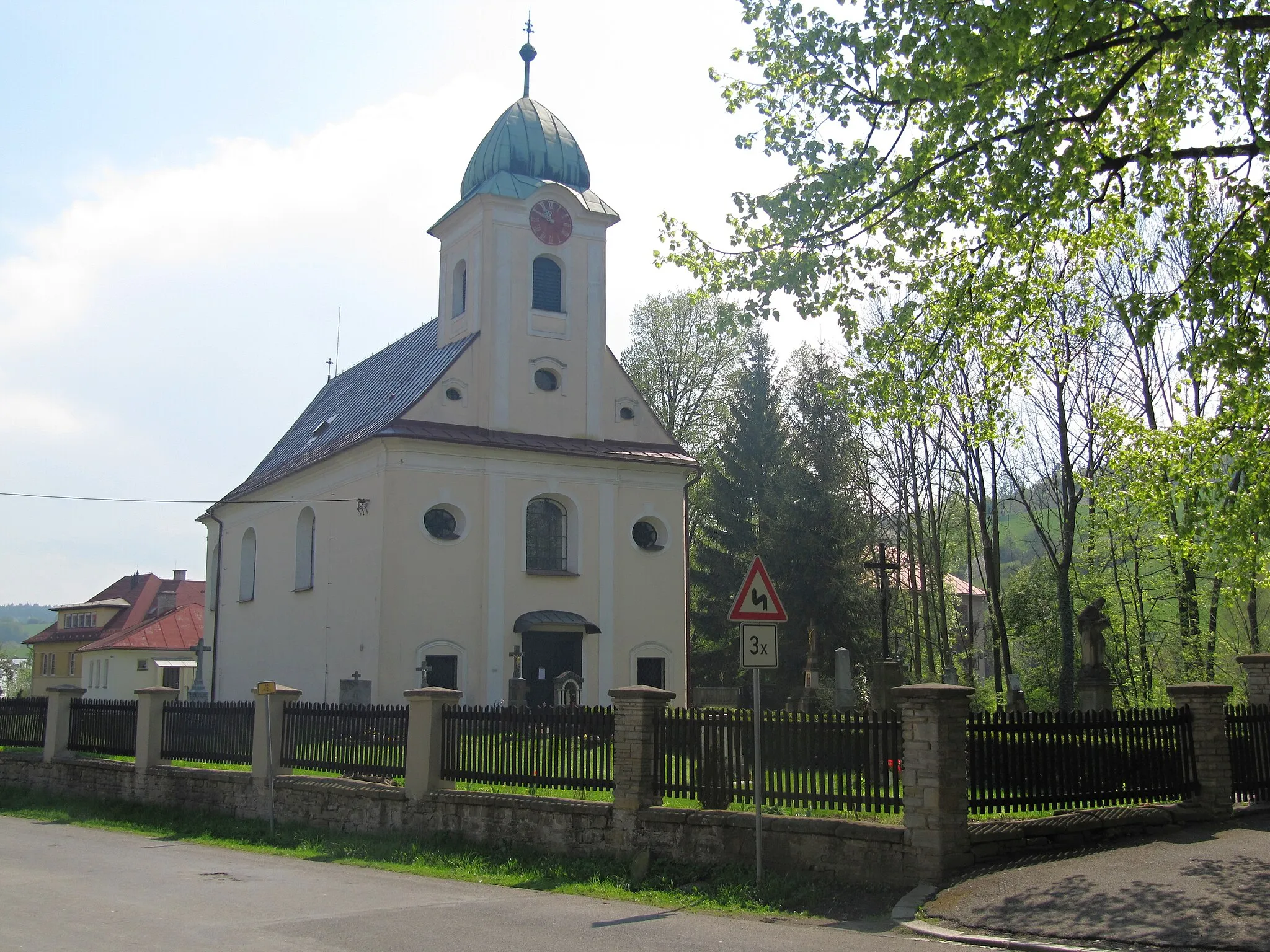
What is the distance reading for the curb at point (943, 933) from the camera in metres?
8.16

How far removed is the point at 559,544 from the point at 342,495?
17.7 ft

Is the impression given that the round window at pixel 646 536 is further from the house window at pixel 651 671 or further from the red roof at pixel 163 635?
the red roof at pixel 163 635

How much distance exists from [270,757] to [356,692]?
30.9 feet

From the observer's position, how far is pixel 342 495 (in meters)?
28.5

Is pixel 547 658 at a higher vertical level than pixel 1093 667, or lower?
higher

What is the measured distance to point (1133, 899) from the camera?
903 cm

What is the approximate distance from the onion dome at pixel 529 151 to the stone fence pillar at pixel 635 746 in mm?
20077

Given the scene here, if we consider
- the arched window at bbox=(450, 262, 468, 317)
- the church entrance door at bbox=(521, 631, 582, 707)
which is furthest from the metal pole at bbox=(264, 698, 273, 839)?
the arched window at bbox=(450, 262, 468, 317)

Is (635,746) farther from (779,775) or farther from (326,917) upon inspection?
(326,917)

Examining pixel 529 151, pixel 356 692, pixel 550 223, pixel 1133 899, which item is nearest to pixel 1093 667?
pixel 1133 899

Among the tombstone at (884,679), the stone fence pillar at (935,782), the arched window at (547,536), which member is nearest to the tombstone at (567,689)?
the arched window at (547,536)

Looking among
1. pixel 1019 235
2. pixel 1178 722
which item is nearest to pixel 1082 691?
pixel 1178 722

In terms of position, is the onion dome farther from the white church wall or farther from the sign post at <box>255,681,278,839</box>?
the sign post at <box>255,681,278,839</box>

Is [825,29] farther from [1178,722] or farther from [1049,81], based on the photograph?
[1178,722]
